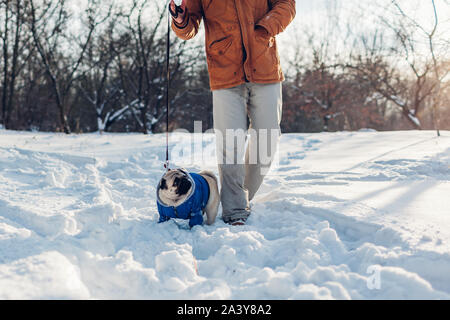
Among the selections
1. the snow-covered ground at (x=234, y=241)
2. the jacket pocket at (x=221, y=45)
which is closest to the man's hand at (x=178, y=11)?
the jacket pocket at (x=221, y=45)

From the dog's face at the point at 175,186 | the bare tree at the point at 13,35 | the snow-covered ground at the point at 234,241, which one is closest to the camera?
the snow-covered ground at the point at 234,241

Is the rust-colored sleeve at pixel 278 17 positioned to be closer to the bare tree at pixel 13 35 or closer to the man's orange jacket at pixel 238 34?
the man's orange jacket at pixel 238 34

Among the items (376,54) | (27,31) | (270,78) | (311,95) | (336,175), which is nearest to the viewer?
(270,78)

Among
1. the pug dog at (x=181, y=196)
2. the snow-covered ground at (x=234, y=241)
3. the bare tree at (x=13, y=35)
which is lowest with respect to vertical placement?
the snow-covered ground at (x=234, y=241)

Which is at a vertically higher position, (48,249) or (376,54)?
(376,54)

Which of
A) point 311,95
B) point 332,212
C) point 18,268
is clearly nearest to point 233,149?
point 332,212

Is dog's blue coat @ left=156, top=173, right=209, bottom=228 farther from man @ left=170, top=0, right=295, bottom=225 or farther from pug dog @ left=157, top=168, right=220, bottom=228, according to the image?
man @ left=170, top=0, right=295, bottom=225

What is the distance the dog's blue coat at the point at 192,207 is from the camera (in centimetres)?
212

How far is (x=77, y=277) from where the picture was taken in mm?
1443

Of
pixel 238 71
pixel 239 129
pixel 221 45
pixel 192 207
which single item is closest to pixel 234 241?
pixel 192 207

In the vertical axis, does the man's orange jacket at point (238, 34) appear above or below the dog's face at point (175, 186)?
above

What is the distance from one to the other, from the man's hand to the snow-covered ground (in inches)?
54.5
